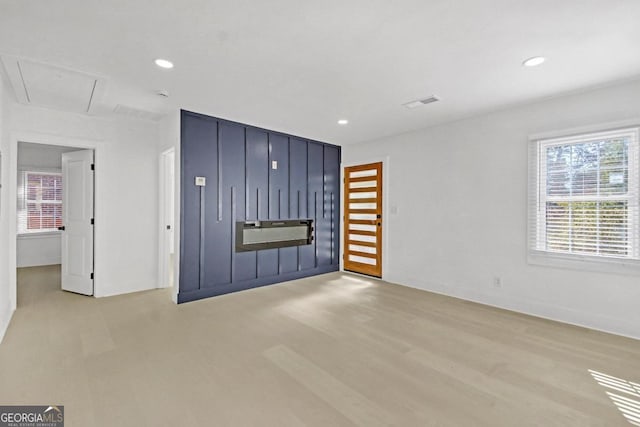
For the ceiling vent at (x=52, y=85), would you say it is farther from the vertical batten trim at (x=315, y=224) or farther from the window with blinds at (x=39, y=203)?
the window with blinds at (x=39, y=203)

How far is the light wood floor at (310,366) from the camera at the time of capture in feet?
6.14

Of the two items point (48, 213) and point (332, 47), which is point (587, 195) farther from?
point (48, 213)

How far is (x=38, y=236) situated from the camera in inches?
250

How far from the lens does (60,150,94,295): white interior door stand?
A: 4305mm

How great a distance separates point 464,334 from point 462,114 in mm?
2825

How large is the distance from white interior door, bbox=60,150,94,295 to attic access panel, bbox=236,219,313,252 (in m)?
2.12

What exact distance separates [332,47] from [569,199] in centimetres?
316

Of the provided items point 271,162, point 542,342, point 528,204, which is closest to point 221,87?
point 271,162

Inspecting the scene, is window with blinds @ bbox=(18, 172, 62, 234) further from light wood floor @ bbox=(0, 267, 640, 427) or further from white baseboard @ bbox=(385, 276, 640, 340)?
white baseboard @ bbox=(385, 276, 640, 340)

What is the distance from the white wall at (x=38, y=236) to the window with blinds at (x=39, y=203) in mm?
121

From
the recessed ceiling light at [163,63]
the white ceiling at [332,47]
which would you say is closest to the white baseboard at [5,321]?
the white ceiling at [332,47]

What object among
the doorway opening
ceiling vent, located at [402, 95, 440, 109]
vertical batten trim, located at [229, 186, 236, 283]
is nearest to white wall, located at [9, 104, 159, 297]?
the doorway opening

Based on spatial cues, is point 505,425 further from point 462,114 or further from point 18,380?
point 462,114

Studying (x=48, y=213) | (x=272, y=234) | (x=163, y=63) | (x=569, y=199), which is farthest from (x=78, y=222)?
(x=569, y=199)
